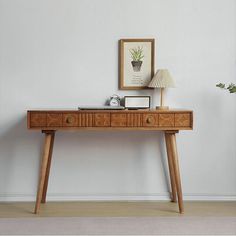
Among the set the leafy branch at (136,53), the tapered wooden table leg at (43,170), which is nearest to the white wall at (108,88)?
the leafy branch at (136,53)

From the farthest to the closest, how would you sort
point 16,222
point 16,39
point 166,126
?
point 16,39, point 166,126, point 16,222

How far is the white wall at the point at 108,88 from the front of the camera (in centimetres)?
356

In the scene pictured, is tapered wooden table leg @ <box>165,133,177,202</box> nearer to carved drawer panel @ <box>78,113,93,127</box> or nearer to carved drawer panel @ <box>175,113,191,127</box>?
carved drawer panel @ <box>175,113,191,127</box>

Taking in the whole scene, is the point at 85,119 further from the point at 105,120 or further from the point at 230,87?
the point at 230,87

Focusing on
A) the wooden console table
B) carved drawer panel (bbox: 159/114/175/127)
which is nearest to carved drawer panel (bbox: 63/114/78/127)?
the wooden console table

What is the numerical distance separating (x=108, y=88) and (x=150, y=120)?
0.60m

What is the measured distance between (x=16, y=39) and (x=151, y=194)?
5.58 ft

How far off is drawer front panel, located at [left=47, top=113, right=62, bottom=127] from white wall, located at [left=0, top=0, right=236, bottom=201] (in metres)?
0.44

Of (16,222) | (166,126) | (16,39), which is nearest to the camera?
(16,222)

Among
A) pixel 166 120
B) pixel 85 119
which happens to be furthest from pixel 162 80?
pixel 85 119

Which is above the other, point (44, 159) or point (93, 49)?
point (93, 49)

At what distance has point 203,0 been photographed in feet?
11.7

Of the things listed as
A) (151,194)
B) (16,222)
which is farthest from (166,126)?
(16,222)

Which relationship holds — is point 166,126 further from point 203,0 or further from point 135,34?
point 203,0
